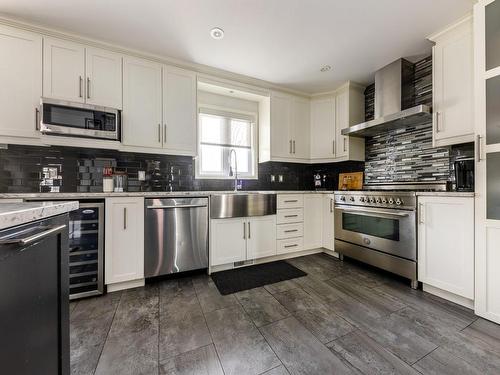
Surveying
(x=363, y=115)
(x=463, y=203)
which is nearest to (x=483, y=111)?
(x=463, y=203)

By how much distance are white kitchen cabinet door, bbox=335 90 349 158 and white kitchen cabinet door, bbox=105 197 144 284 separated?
280 centimetres

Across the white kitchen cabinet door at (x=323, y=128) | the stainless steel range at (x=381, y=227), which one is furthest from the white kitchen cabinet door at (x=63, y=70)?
the stainless steel range at (x=381, y=227)

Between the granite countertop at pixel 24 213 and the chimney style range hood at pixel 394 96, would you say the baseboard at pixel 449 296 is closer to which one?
the chimney style range hood at pixel 394 96

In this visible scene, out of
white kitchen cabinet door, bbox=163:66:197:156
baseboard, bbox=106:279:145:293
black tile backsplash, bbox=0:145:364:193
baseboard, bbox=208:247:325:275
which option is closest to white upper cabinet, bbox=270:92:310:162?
black tile backsplash, bbox=0:145:364:193

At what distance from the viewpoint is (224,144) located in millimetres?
3318

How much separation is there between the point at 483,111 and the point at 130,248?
10.8ft

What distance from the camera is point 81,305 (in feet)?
5.98

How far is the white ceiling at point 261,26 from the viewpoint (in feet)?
5.84

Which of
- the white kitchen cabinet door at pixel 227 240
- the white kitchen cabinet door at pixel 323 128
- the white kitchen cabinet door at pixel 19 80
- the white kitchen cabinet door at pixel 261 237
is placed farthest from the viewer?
the white kitchen cabinet door at pixel 323 128

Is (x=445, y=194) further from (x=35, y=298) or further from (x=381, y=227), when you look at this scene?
(x=35, y=298)

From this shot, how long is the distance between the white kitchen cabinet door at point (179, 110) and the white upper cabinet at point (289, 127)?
3.93 ft

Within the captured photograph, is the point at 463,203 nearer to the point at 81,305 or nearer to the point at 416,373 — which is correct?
the point at 416,373

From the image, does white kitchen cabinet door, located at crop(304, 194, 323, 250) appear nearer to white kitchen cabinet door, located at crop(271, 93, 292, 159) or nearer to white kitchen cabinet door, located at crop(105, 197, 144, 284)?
white kitchen cabinet door, located at crop(271, 93, 292, 159)

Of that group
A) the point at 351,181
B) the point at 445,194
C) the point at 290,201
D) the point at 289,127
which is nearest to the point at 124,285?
the point at 290,201
